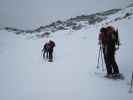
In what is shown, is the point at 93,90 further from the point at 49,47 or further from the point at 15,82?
the point at 49,47

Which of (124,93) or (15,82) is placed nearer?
(124,93)

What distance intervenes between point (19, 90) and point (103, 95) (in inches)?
134

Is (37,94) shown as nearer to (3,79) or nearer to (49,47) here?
(3,79)

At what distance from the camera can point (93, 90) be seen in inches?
334

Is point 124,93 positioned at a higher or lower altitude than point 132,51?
lower

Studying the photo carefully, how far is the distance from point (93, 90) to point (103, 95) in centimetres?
65

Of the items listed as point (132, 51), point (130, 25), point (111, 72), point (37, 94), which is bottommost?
point (37, 94)

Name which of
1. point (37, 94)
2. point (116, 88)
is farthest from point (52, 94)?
point (116, 88)

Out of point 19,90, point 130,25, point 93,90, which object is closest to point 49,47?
point 19,90

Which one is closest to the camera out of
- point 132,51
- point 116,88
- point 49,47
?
point 116,88

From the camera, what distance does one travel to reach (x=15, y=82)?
431 inches

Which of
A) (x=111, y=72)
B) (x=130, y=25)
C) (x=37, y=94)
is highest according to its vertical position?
(x=130, y=25)

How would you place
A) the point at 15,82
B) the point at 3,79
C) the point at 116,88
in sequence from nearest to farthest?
→ the point at 116,88, the point at 15,82, the point at 3,79

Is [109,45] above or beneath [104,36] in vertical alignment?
beneath
